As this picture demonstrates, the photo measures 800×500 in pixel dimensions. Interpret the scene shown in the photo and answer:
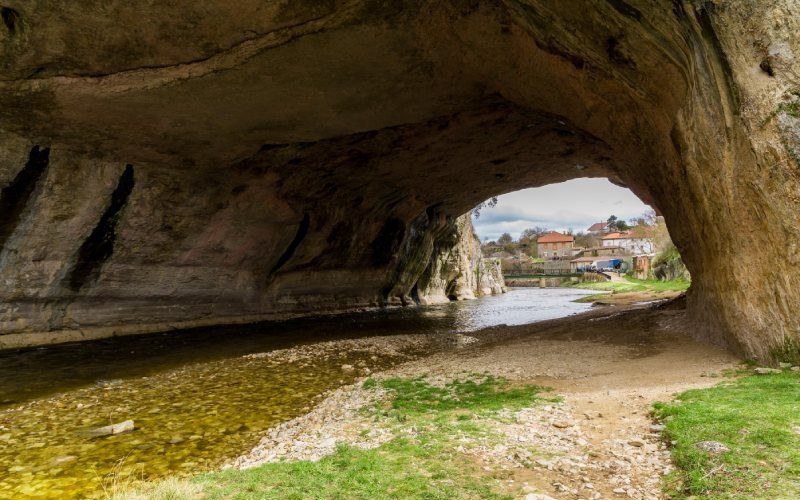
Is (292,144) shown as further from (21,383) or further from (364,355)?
(21,383)

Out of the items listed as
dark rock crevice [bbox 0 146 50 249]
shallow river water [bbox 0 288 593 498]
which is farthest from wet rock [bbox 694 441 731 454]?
dark rock crevice [bbox 0 146 50 249]

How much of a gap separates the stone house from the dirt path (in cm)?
11851

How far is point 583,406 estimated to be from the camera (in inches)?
218

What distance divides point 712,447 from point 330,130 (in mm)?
13757

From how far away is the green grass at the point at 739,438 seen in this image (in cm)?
300

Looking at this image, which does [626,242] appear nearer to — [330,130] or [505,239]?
[505,239]

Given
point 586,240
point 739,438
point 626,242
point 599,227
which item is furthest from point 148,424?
point 599,227

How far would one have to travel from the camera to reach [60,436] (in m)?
5.98

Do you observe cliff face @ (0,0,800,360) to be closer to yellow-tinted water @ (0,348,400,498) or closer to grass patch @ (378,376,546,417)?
grass patch @ (378,376,546,417)

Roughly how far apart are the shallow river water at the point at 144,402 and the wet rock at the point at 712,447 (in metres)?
5.18

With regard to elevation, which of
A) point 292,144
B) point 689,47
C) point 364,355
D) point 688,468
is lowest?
point 364,355

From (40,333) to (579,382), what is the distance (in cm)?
1743

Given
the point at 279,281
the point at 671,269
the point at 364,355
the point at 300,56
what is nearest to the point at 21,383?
the point at 364,355

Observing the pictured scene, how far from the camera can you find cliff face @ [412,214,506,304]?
36.1m
